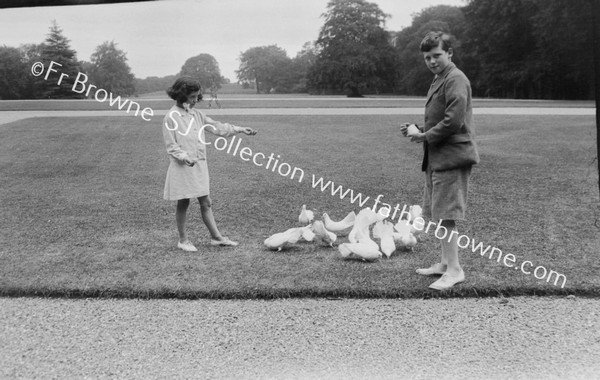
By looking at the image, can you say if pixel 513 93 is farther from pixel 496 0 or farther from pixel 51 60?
pixel 51 60

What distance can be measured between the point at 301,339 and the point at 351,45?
3897 millimetres

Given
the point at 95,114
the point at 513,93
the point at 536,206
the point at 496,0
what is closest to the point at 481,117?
the point at 513,93

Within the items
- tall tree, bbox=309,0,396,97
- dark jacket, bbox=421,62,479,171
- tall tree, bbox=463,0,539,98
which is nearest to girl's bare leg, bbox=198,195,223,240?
tall tree, bbox=309,0,396,97

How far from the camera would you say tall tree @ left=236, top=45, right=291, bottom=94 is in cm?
542

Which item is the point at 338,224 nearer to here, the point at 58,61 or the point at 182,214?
the point at 182,214

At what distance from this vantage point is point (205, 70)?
568 centimetres

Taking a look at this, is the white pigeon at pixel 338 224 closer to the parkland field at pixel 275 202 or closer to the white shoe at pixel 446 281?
the parkland field at pixel 275 202

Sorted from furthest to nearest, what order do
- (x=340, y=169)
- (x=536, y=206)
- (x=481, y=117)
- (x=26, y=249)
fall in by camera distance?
(x=481, y=117) → (x=340, y=169) → (x=536, y=206) → (x=26, y=249)

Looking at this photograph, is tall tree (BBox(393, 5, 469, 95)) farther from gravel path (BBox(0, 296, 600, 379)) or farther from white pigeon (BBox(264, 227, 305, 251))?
gravel path (BBox(0, 296, 600, 379))

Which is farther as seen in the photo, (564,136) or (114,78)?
(564,136)

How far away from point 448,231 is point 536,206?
361 cm

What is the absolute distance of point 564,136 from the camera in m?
13.4

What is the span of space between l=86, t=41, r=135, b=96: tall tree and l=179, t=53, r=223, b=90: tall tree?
678mm

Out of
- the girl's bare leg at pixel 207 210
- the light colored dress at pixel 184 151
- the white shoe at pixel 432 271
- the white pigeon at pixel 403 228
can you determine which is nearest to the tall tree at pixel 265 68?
the light colored dress at pixel 184 151
